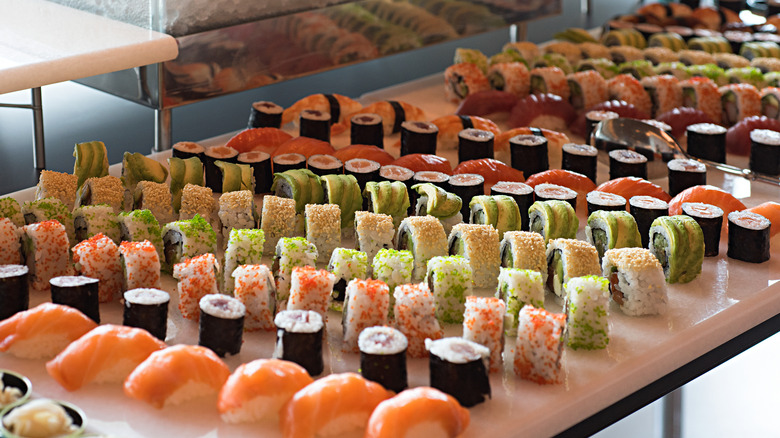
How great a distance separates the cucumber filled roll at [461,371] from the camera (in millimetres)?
1375

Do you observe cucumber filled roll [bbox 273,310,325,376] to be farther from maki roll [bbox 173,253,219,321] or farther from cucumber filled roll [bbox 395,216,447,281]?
cucumber filled roll [bbox 395,216,447,281]

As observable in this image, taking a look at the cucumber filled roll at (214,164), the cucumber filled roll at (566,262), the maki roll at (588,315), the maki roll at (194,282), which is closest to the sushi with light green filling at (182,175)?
the cucumber filled roll at (214,164)

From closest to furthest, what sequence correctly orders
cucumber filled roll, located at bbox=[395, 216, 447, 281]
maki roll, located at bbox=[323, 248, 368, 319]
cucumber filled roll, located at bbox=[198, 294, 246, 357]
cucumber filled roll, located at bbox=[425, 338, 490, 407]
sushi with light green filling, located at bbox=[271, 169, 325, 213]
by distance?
cucumber filled roll, located at bbox=[425, 338, 490, 407]
cucumber filled roll, located at bbox=[198, 294, 246, 357]
maki roll, located at bbox=[323, 248, 368, 319]
cucumber filled roll, located at bbox=[395, 216, 447, 281]
sushi with light green filling, located at bbox=[271, 169, 325, 213]

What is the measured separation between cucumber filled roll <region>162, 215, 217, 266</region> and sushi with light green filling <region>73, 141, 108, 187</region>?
1.16 feet

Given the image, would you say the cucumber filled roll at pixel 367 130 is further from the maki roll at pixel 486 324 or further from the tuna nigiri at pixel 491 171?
the maki roll at pixel 486 324

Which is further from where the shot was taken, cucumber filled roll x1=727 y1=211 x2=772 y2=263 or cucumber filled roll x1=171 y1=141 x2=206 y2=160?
cucumber filled roll x1=171 y1=141 x2=206 y2=160

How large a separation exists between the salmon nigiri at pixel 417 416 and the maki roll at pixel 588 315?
0.36 metres

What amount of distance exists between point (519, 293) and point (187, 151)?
1016 millimetres

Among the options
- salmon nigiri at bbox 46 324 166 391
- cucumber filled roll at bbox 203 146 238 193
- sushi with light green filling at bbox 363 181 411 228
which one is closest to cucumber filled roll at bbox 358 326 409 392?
salmon nigiri at bbox 46 324 166 391

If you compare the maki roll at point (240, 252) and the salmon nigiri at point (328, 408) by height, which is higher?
the maki roll at point (240, 252)

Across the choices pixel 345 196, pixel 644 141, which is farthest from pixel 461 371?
pixel 644 141

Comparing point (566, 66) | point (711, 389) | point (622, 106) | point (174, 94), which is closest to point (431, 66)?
point (566, 66)

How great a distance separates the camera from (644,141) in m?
2.51

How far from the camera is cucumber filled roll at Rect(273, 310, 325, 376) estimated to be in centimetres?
144
